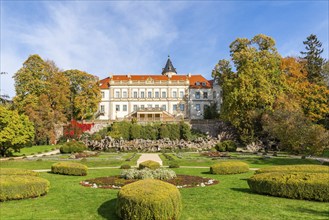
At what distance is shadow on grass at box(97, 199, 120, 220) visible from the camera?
8.43m

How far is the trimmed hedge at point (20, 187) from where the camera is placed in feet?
34.0

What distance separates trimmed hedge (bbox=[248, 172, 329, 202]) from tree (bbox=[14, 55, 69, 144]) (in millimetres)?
38520

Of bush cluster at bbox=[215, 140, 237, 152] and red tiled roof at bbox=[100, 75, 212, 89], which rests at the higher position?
red tiled roof at bbox=[100, 75, 212, 89]

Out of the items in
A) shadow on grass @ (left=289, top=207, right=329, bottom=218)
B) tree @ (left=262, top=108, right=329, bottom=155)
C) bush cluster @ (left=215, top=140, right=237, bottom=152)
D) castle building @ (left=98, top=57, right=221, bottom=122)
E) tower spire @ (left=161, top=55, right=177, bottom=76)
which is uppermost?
tower spire @ (left=161, top=55, right=177, bottom=76)

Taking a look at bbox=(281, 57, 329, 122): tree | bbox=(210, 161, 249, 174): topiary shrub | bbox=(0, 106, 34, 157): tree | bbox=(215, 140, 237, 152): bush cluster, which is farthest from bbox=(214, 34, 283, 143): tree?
bbox=(0, 106, 34, 157): tree

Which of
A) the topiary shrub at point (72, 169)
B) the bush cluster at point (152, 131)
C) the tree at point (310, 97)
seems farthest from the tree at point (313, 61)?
the topiary shrub at point (72, 169)

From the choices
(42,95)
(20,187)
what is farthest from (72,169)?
(42,95)

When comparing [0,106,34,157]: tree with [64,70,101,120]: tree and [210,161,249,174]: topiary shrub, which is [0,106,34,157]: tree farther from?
[64,70,101,120]: tree

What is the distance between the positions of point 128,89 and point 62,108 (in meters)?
18.2

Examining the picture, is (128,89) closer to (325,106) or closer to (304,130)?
(325,106)

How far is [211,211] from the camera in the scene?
874cm

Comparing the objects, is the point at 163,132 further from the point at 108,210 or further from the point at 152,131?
the point at 108,210

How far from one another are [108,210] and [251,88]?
3430cm

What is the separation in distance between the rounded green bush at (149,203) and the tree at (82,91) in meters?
47.4
